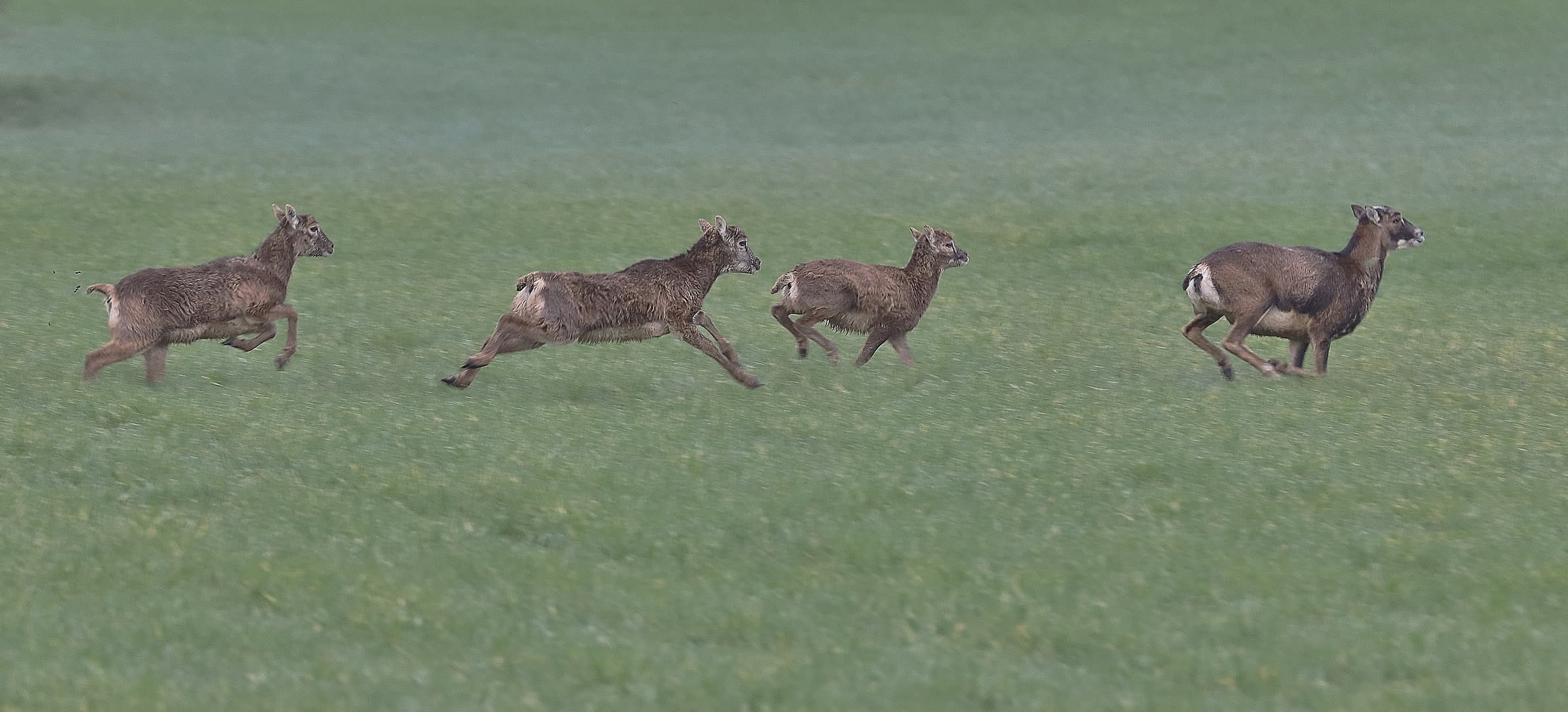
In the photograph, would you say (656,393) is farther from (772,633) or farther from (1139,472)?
(772,633)

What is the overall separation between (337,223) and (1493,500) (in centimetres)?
2216

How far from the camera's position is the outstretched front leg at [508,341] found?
1820 cm

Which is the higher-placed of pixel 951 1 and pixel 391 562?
pixel 951 1

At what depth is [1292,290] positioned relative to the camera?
1933 centimetres

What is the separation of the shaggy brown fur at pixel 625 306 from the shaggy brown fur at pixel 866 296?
2.60 ft

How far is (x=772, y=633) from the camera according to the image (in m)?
12.1

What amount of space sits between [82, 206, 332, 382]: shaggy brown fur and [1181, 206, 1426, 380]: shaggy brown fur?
32.4ft

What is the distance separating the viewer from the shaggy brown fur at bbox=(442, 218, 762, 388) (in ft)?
59.6

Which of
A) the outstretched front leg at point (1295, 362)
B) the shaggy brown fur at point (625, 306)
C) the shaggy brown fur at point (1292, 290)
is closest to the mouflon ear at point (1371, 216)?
the shaggy brown fur at point (1292, 290)

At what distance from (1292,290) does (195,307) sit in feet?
38.1

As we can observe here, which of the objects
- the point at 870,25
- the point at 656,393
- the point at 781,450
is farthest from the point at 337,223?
the point at 870,25

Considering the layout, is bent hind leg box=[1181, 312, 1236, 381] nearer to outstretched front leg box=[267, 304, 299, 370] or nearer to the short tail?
the short tail

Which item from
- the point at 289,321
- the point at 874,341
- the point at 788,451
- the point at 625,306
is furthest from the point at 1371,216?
the point at 289,321

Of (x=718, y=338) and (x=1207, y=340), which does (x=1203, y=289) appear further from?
(x=718, y=338)
